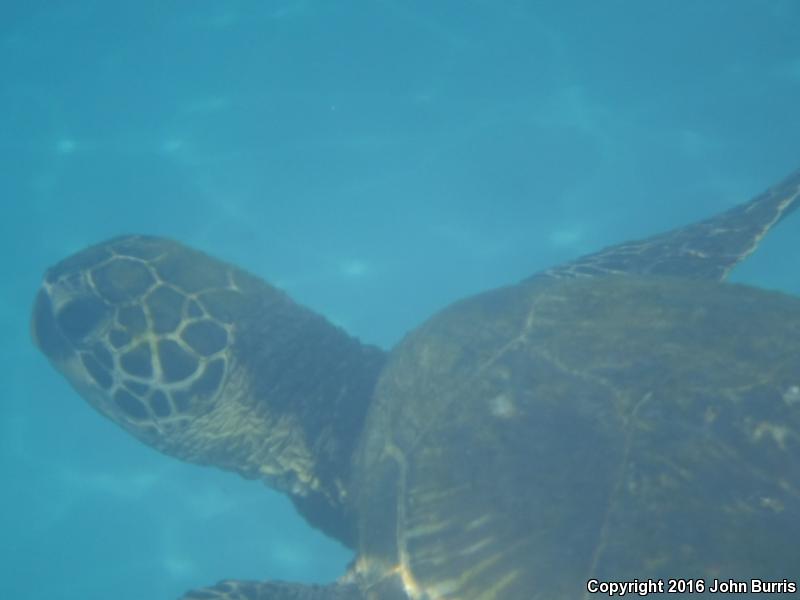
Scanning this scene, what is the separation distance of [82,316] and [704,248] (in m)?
5.34

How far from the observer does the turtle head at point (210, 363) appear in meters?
5.11

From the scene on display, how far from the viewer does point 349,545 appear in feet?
17.8

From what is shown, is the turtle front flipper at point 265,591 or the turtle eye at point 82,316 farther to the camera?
the turtle eye at point 82,316

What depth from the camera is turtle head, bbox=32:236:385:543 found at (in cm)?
511

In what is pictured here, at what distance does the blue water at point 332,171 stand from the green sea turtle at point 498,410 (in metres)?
2.60

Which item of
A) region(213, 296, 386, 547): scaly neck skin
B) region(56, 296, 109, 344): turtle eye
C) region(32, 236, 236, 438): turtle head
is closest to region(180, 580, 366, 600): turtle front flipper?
region(213, 296, 386, 547): scaly neck skin

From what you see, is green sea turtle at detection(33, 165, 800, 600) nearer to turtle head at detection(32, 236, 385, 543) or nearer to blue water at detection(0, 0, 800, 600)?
turtle head at detection(32, 236, 385, 543)

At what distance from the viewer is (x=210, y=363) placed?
5180 millimetres

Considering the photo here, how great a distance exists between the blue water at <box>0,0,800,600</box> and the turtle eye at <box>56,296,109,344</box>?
3513 millimetres
